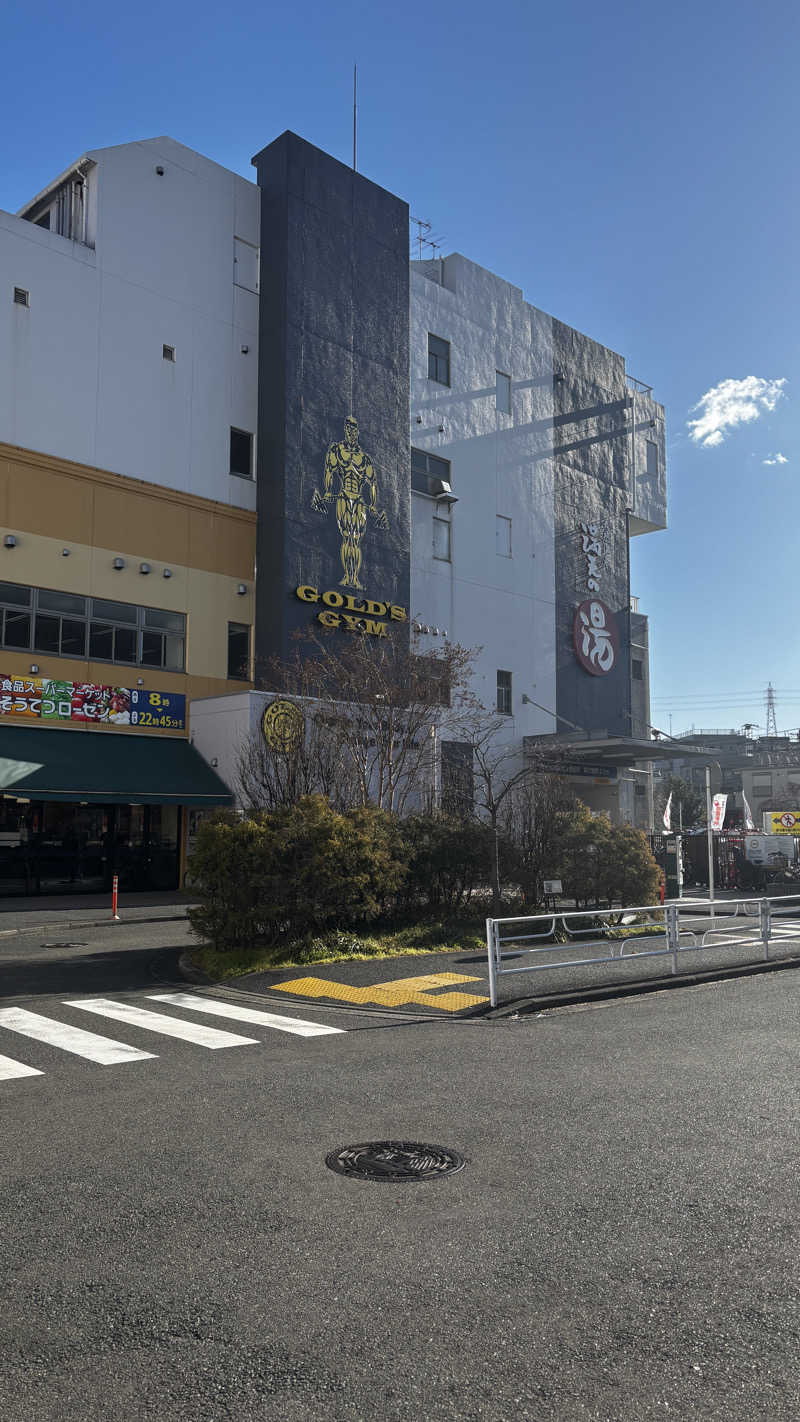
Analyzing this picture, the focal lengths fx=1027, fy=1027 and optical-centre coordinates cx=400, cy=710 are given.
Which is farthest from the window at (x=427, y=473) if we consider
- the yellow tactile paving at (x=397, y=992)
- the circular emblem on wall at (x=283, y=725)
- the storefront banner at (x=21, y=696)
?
the yellow tactile paving at (x=397, y=992)

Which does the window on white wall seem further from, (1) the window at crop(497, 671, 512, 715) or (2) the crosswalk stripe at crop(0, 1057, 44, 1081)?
(2) the crosswalk stripe at crop(0, 1057, 44, 1081)

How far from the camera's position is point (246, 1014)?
444 inches

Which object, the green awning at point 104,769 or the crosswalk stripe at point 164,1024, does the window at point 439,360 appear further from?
the crosswalk stripe at point 164,1024

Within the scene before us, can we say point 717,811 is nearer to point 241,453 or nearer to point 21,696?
point 21,696

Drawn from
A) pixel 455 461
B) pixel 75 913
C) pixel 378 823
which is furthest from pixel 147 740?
pixel 455 461

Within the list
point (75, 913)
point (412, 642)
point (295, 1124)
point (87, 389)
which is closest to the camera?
point (295, 1124)

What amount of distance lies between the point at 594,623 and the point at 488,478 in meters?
8.90

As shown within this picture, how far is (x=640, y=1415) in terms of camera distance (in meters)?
3.38

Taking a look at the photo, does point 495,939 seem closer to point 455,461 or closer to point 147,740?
point 147,740

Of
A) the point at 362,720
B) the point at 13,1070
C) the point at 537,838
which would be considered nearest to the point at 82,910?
the point at 362,720

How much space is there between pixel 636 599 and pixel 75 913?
37.1 metres

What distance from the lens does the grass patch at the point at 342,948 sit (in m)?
14.5

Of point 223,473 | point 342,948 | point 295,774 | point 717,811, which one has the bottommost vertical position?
point 342,948

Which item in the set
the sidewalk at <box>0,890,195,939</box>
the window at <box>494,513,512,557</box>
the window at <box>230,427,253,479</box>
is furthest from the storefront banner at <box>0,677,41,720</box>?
the window at <box>494,513,512,557</box>
